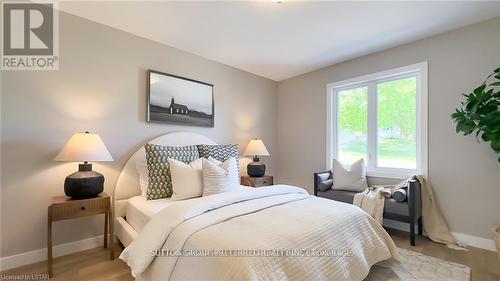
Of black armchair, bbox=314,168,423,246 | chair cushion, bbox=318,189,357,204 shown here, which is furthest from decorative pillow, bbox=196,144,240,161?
black armchair, bbox=314,168,423,246

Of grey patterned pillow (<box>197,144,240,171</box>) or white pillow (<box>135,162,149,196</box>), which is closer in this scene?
white pillow (<box>135,162,149,196</box>)

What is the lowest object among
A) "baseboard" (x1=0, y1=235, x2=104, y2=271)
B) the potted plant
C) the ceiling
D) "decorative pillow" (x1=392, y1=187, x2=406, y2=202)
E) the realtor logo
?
"baseboard" (x1=0, y1=235, x2=104, y2=271)

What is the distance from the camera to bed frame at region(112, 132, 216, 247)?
90.9 inches

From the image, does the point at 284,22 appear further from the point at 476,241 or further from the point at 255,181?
the point at 476,241

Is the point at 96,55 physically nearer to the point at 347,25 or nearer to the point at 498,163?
the point at 347,25

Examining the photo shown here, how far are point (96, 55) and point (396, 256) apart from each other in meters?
3.60

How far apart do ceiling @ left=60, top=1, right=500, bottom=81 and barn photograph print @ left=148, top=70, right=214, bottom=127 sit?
474 millimetres

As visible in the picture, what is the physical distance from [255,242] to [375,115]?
2976mm

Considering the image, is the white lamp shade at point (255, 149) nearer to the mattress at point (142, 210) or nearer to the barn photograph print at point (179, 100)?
the barn photograph print at point (179, 100)

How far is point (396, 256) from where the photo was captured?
207 centimetres

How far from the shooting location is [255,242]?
1290 millimetres

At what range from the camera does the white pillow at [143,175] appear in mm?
2569

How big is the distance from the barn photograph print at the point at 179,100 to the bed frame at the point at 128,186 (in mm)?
255

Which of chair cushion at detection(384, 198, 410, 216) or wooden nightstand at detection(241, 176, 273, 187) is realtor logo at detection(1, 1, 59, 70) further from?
chair cushion at detection(384, 198, 410, 216)
